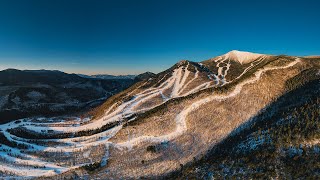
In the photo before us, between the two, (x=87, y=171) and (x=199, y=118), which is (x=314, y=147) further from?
(x=87, y=171)

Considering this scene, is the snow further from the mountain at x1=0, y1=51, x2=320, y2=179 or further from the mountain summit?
the mountain summit

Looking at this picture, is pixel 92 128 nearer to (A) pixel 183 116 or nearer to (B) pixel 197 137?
(A) pixel 183 116

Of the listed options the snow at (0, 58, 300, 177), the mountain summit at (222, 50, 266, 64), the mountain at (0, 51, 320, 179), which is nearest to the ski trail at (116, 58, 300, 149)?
the snow at (0, 58, 300, 177)

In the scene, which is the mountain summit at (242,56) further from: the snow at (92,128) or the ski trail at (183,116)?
the ski trail at (183,116)

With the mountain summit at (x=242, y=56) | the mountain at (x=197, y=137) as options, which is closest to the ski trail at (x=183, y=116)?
the mountain at (x=197, y=137)

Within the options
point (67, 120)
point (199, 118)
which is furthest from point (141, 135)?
point (67, 120)

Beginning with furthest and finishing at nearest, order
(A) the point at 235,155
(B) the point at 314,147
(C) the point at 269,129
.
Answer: (C) the point at 269,129, (A) the point at 235,155, (B) the point at 314,147
